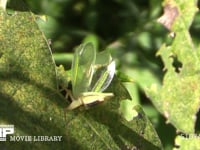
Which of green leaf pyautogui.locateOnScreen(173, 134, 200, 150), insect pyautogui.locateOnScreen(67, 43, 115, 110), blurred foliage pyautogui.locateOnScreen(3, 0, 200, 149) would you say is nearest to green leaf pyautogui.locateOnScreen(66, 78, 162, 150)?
insect pyautogui.locateOnScreen(67, 43, 115, 110)

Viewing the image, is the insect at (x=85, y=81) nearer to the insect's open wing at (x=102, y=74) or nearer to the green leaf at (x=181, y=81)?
the insect's open wing at (x=102, y=74)

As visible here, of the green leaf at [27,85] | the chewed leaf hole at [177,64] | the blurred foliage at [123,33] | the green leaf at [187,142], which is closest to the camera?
the green leaf at [27,85]

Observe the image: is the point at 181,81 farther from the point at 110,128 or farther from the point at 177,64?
the point at 110,128

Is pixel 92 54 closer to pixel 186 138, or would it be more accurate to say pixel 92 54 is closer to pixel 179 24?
pixel 186 138

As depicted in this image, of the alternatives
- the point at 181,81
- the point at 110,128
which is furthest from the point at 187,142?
the point at 110,128

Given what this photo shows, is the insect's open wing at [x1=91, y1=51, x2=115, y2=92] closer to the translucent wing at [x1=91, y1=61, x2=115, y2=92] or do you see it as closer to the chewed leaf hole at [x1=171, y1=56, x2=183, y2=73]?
the translucent wing at [x1=91, y1=61, x2=115, y2=92]

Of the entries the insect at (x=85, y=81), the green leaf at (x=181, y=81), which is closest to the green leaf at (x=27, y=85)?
the insect at (x=85, y=81)

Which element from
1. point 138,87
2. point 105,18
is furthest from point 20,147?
point 105,18

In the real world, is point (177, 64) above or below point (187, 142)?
above
